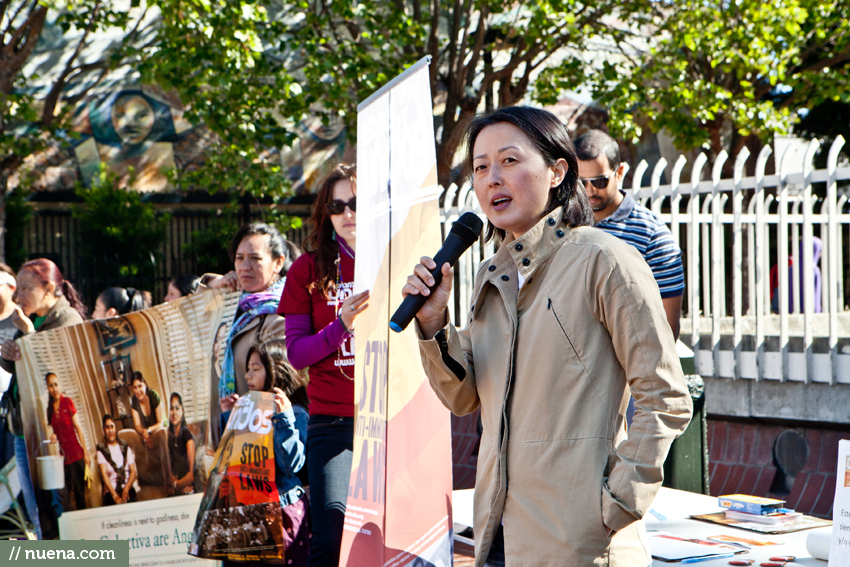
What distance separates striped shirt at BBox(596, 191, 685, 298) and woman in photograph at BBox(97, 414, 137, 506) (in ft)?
8.99

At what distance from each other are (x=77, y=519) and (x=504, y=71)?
389 inches

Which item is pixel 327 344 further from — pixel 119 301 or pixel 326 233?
pixel 119 301

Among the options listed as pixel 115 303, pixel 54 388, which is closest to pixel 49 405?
pixel 54 388

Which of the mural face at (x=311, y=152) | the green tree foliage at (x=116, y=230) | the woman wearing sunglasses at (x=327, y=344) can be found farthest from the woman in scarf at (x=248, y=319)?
the mural face at (x=311, y=152)

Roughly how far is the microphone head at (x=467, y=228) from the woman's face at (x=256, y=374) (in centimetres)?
213

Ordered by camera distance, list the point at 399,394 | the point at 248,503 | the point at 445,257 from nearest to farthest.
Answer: the point at 445,257 < the point at 399,394 < the point at 248,503

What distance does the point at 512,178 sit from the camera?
211 centimetres

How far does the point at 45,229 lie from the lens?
17.4 m

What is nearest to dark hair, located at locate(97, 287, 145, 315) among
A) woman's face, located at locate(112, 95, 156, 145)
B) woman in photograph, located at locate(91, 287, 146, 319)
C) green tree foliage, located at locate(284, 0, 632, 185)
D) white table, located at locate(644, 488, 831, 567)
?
woman in photograph, located at locate(91, 287, 146, 319)

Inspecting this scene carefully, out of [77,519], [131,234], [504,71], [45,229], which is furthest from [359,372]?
[45,229]

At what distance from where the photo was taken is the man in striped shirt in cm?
386

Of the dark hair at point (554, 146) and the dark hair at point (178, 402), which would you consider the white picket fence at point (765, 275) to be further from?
the dark hair at point (554, 146)

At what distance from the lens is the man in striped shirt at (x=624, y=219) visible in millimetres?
3861

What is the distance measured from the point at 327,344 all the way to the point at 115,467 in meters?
1.80
